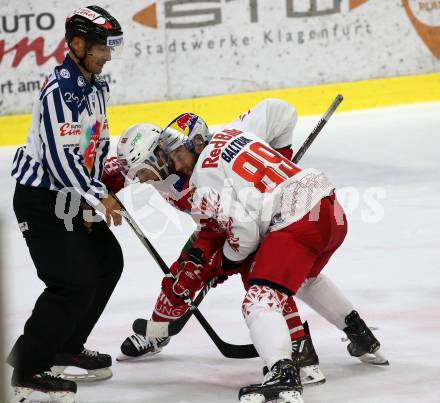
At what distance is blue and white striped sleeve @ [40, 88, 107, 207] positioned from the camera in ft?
9.15

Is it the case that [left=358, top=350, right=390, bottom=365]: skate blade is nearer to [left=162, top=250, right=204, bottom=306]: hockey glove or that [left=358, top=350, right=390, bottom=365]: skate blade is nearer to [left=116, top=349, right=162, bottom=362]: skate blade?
[left=162, top=250, right=204, bottom=306]: hockey glove

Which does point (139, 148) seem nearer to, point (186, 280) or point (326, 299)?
point (186, 280)

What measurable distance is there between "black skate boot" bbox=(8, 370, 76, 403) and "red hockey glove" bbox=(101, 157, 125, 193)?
65 centimetres

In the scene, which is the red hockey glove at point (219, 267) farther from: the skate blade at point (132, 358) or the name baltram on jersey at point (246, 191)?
the skate blade at point (132, 358)

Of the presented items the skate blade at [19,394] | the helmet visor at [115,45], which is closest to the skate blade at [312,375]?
the skate blade at [19,394]

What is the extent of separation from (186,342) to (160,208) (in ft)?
6.43

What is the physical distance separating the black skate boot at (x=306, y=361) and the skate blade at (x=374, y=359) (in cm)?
19

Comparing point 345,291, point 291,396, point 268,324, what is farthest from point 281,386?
point 345,291

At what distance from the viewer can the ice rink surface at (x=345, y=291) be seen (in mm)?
3020

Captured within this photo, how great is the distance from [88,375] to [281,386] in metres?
0.69

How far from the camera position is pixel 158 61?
7.23 m

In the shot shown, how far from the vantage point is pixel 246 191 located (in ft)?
9.39

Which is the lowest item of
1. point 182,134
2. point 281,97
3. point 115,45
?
point 281,97

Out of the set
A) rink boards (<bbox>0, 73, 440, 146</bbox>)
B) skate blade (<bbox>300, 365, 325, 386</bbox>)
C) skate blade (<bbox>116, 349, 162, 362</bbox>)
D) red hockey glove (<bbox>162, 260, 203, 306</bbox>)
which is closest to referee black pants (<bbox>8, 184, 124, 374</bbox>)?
red hockey glove (<bbox>162, 260, 203, 306</bbox>)
